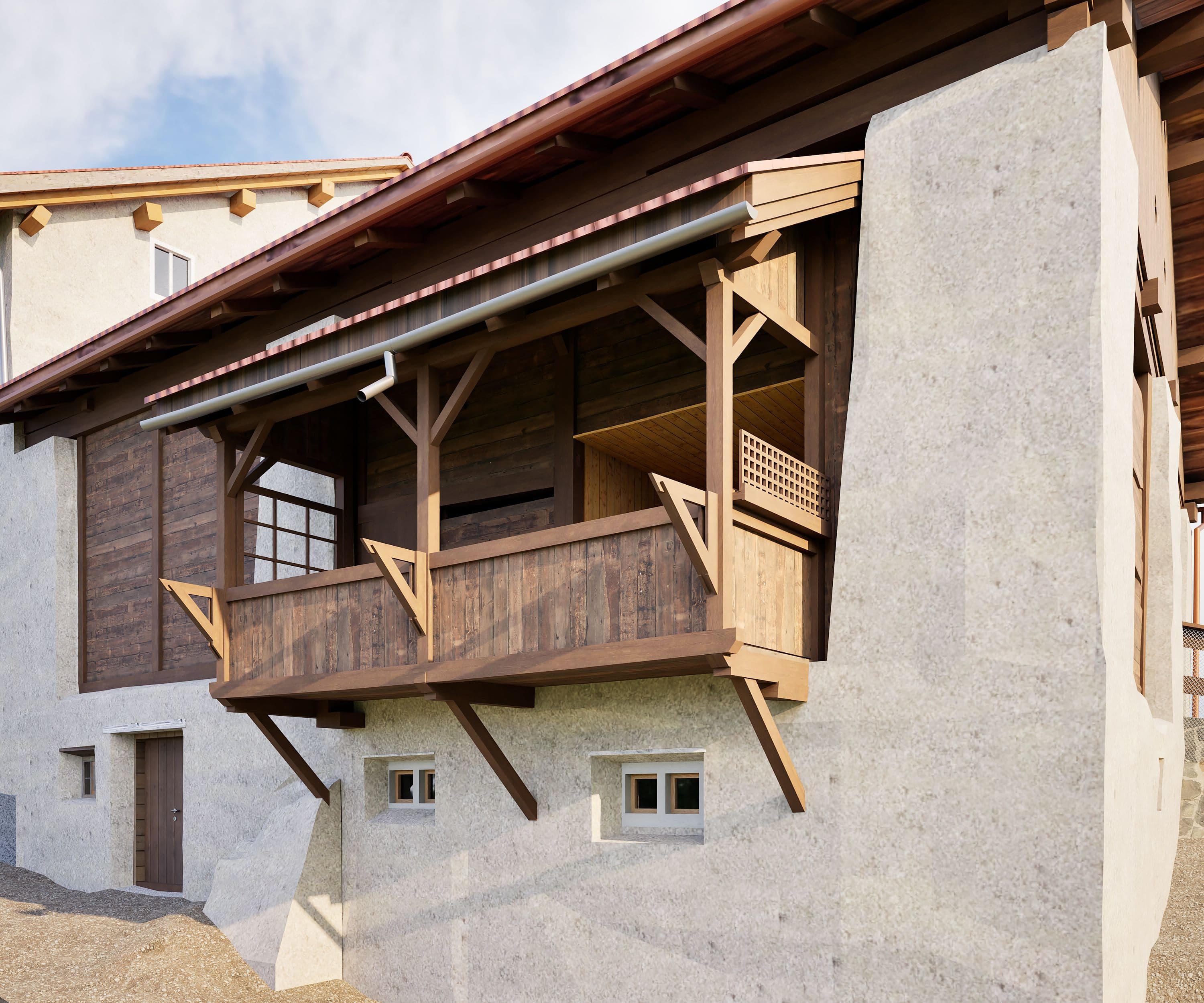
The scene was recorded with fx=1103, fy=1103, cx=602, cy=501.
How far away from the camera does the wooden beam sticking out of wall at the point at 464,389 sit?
7207 millimetres

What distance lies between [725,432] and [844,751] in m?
2.03

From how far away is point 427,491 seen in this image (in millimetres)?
7426

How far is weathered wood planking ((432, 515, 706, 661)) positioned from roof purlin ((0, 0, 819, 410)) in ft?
10.7

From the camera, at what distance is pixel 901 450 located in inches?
256

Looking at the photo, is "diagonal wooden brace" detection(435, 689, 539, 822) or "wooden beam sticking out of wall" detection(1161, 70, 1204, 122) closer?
"diagonal wooden brace" detection(435, 689, 539, 822)

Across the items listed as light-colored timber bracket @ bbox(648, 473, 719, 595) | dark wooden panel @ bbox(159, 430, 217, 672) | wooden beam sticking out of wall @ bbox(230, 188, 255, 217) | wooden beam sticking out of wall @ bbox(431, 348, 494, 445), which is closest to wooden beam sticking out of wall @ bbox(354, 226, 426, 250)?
wooden beam sticking out of wall @ bbox(431, 348, 494, 445)

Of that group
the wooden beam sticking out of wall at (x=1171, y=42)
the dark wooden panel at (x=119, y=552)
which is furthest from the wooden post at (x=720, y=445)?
the dark wooden panel at (x=119, y=552)

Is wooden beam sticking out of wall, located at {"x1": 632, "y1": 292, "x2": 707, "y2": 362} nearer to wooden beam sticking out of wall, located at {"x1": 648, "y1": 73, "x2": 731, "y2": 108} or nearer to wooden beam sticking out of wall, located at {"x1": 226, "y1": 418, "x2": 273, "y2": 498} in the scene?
wooden beam sticking out of wall, located at {"x1": 648, "y1": 73, "x2": 731, "y2": 108}

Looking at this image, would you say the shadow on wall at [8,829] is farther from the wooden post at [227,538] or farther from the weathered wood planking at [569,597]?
the weathered wood planking at [569,597]

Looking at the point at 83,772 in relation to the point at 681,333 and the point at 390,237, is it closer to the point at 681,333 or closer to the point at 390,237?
the point at 390,237

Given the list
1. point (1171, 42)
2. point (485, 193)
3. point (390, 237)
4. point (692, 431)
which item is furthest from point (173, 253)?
point (1171, 42)

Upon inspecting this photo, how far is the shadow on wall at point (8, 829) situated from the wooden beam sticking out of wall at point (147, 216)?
25.4ft

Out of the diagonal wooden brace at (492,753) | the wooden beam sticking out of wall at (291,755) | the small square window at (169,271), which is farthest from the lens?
the small square window at (169,271)

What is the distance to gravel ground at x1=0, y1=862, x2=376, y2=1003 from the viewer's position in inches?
329
